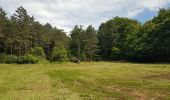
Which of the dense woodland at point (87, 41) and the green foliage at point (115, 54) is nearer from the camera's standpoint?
the dense woodland at point (87, 41)

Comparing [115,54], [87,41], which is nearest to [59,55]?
[87,41]

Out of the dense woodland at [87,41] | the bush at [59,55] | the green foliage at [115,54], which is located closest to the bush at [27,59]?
the dense woodland at [87,41]

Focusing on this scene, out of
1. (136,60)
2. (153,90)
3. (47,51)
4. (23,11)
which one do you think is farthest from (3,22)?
(153,90)

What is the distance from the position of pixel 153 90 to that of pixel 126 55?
289 feet

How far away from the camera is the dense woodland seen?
9112cm

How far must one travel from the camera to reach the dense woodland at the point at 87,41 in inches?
3588

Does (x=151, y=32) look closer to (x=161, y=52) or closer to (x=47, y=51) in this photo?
(x=161, y=52)

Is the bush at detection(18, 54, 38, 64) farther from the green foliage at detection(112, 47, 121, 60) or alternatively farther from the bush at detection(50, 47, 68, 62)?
the green foliage at detection(112, 47, 121, 60)

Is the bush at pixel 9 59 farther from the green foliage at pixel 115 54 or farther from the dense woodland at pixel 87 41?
the green foliage at pixel 115 54

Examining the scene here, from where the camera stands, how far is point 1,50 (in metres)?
104

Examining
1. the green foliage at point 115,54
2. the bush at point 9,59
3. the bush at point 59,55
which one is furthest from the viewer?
the green foliage at point 115,54

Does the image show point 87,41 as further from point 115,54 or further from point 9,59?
point 9,59

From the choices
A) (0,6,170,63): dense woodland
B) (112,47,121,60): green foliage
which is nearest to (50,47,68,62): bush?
(0,6,170,63): dense woodland

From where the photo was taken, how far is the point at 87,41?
121 m
